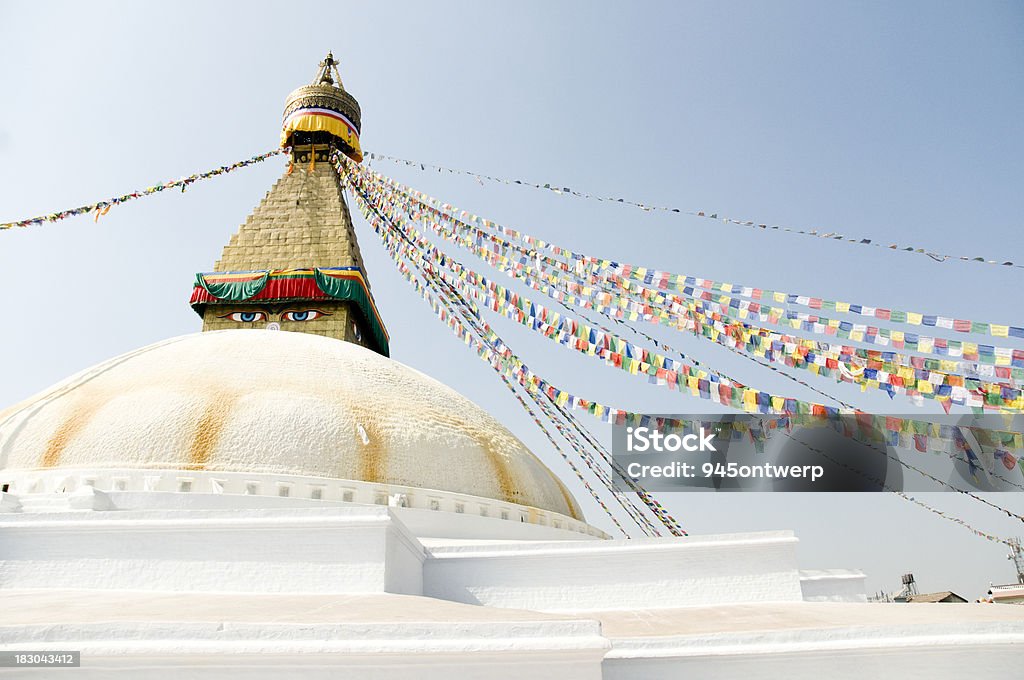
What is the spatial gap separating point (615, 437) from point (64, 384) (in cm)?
584

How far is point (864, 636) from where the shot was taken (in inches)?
145

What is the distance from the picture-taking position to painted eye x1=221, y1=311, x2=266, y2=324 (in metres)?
13.3

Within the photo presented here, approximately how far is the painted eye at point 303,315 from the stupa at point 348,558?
4.71m

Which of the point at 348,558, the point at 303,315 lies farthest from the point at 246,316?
the point at 348,558

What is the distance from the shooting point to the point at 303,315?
42.9 ft

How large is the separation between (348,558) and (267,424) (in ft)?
6.79

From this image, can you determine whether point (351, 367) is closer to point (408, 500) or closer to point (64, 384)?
point (408, 500)

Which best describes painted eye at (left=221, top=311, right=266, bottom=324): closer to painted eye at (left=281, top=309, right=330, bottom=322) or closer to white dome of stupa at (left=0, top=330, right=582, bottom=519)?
painted eye at (left=281, top=309, right=330, bottom=322)

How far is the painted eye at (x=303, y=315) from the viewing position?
1306cm

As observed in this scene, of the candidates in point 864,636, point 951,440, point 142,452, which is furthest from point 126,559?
point 951,440

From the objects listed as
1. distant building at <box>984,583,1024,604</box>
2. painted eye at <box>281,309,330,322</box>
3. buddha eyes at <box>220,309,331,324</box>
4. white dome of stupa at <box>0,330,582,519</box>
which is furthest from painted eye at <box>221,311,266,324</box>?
distant building at <box>984,583,1024,604</box>

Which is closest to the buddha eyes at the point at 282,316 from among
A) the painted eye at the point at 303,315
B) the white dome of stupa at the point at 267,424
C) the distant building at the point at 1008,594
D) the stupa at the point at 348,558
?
the painted eye at the point at 303,315

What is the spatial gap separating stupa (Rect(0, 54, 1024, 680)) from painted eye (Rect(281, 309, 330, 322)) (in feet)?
15.5

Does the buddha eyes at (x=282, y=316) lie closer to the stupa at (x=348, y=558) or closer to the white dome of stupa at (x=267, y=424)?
the stupa at (x=348, y=558)
